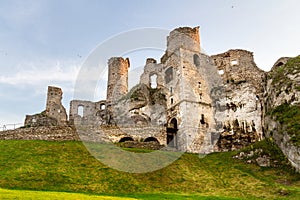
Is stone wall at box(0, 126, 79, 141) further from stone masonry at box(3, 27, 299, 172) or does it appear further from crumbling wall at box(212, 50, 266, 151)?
crumbling wall at box(212, 50, 266, 151)

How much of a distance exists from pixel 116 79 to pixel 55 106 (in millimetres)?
12803

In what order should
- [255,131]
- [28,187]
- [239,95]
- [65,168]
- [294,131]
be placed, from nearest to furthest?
1. [28,187]
2. [65,168]
3. [294,131]
4. [255,131]
5. [239,95]

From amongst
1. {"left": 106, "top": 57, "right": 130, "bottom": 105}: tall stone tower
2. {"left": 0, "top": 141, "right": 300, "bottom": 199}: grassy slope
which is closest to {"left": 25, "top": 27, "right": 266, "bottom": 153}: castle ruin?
{"left": 106, "top": 57, "right": 130, "bottom": 105}: tall stone tower

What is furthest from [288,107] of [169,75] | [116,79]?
[116,79]

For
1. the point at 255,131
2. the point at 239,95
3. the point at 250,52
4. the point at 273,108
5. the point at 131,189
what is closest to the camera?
the point at 131,189

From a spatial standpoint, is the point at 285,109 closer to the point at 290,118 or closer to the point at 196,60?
the point at 290,118

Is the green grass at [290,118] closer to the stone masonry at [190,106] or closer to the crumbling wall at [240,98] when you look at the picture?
the stone masonry at [190,106]

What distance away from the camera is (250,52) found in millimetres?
54750

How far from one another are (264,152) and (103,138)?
63.2 ft

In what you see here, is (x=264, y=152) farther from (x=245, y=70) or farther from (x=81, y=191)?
(x=245, y=70)

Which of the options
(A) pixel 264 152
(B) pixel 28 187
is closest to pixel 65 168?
(B) pixel 28 187

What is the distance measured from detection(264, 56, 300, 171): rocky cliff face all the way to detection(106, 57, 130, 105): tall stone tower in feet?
105

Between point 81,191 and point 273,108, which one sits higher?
point 273,108

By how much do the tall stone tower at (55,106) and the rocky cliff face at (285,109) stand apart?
3712 centimetres
